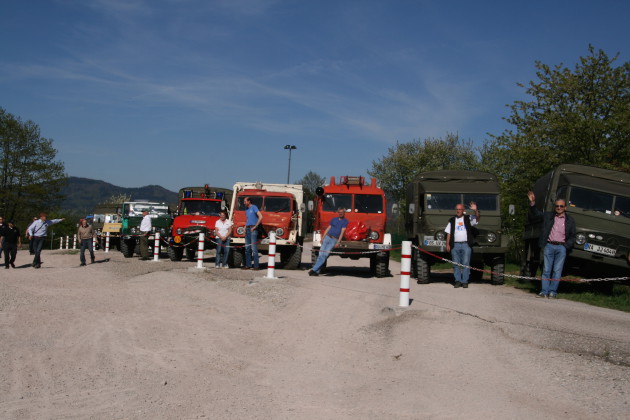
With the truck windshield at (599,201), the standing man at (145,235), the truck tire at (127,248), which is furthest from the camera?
the truck tire at (127,248)

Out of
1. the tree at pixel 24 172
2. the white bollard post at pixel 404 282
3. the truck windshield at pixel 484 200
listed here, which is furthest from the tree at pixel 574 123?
the tree at pixel 24 172

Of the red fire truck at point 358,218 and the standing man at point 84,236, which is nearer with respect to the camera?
the red fire truck at point 358,218

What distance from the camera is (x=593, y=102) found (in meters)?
27.6

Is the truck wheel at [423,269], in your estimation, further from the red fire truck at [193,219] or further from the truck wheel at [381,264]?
the red fire truck at [193,219]

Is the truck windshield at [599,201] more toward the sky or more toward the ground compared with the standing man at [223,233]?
more toward the sky

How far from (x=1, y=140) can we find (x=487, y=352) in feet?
203

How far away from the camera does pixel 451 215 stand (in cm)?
1692

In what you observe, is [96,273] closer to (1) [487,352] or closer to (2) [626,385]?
(1) [487,352]

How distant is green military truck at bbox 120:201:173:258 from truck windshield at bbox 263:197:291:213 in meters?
7.63

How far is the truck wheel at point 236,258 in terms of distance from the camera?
19938mm

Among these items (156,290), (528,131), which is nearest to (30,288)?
A: (156,290)

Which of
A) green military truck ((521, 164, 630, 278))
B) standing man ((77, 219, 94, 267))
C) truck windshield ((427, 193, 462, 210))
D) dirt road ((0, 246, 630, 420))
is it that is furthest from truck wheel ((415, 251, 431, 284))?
standing man ((77, 219, 94, 267))

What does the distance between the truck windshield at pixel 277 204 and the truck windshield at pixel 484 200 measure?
6067 millimetres

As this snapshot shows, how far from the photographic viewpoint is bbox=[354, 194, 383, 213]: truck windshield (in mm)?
19156
